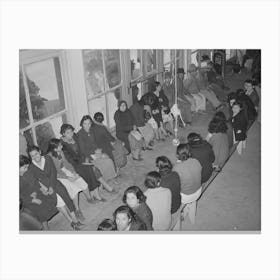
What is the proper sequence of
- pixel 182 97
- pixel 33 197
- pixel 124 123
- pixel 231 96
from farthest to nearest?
pixel 182 97 < pixel 124 123 < pixel 231 96 < pixel 33 197

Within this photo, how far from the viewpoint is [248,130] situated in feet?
13.1

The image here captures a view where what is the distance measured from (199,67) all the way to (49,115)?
171 centimetres

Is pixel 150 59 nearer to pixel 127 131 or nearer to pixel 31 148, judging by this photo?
pixel 127 131

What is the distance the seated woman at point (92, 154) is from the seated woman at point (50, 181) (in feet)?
1.33

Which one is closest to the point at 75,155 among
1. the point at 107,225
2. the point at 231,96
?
the point at 107,225

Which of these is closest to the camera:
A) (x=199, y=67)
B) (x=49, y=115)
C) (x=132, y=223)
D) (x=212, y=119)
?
(x=132, y=223)

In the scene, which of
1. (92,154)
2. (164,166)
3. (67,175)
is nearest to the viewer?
(164,166)

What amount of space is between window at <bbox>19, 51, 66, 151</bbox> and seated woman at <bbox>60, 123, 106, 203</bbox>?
4.0 inches

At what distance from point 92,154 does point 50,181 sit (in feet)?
1.90

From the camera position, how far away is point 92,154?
4.02 meters
